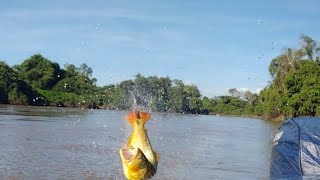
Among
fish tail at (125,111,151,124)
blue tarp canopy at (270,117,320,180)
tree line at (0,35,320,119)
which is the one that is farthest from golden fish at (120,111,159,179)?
tree line at (0,35,320,119)

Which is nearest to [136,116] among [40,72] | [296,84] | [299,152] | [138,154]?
[138,154]

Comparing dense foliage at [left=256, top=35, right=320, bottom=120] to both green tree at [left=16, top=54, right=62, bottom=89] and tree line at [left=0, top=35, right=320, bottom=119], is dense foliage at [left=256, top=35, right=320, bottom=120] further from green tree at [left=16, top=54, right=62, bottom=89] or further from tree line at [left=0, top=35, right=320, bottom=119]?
green tree at [left=16, top=54, right=62, bottom=89]

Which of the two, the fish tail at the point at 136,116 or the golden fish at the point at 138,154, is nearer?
the golden fish at the point at 138,154

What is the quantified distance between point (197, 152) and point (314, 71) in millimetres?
43591

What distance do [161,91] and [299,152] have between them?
68.9 metres

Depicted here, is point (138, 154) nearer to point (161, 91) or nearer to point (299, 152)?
point (299, 152)

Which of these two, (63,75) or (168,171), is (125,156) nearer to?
(168,171)

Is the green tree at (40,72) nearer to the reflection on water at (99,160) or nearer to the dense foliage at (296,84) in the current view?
the dense foliage at (296,84)

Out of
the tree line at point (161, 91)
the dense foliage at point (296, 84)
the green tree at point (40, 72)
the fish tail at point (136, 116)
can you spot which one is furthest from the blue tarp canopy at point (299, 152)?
the green tree at point (40, 72)

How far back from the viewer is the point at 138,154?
4031 mm

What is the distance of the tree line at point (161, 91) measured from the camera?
192 ft

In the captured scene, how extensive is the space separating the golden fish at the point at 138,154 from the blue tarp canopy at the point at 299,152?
9.79 feet

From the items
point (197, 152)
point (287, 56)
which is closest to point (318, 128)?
point (197, 152)

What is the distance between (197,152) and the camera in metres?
17.5
